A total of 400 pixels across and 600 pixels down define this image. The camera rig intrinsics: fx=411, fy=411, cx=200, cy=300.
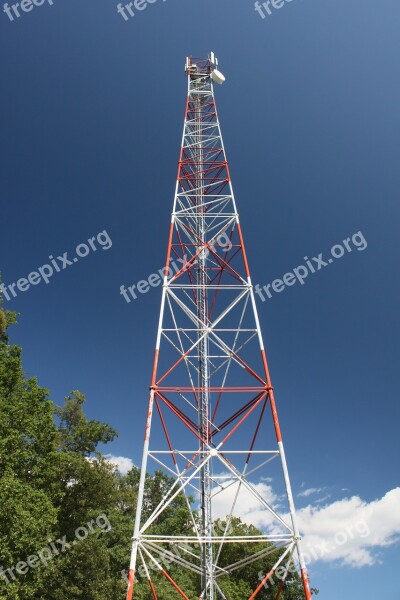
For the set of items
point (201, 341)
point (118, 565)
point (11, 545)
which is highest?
point (201, 341)

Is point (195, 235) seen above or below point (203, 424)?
above

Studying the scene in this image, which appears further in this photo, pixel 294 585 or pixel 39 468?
pixel 294 585

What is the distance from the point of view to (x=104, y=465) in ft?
83.6

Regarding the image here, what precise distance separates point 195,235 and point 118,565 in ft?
70.2

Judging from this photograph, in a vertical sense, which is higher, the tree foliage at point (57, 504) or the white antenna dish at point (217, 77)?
the white antenna dish at point (217, 77)

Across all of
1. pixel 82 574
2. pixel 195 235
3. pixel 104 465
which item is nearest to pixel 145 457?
pixel 195 235

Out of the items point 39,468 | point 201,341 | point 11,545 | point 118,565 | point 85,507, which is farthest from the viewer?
point 118,565

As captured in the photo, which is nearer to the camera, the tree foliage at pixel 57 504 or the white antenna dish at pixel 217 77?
the tree foliage at pixel 57 504

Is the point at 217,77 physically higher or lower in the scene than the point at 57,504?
higher

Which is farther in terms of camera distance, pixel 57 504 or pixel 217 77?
pixel 57 504

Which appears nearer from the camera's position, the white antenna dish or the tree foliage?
the tree foliage

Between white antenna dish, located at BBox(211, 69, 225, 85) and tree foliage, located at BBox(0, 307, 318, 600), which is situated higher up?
white antenna dish, located at BBox(211, 69, 225, 85)

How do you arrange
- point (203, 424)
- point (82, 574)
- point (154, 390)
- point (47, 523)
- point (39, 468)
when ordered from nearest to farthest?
point (154, 390), point (203, 424), point (47, 523), point (39, 468), point (82, 574)

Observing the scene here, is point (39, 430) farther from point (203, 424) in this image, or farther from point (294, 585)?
point (294, 585)
